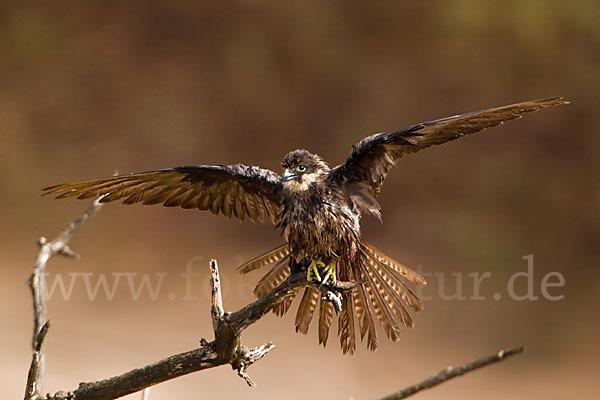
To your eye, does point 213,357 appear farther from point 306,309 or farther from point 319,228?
point 319,228

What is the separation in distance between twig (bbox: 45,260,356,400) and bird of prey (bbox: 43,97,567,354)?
0.36 ft

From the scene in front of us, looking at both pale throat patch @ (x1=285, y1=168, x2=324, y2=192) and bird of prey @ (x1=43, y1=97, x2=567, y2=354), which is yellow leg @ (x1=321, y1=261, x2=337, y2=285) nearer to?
bird of prey @ (x1=43, y1=97, x2=567, y2=354)

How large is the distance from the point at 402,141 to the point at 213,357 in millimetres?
892

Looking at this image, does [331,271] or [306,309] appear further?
[306,309]

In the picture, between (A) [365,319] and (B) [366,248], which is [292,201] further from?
(A) [365,319]

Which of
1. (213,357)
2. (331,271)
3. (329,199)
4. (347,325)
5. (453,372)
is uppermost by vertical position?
(329,199)

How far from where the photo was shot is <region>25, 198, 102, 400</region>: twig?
6.61 feet

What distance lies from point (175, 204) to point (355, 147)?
2.35 ft

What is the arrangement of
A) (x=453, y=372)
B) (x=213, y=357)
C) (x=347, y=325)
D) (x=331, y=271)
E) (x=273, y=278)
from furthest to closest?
1. (x=273, y=278)
2. (x=347, y=325)
3. (x=331, y=271)
4. (x=213, y=357)
5. (x=453, y=372)

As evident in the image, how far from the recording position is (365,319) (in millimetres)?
2312

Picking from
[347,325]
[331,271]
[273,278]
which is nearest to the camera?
[331,271]

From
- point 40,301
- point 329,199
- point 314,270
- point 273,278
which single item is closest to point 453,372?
point 314,270

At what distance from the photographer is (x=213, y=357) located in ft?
6.73

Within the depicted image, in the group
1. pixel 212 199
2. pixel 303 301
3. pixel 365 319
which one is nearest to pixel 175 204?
pixel 212 199
